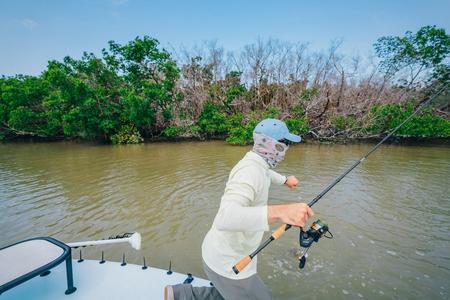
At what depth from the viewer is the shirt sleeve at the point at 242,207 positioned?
1542 mm

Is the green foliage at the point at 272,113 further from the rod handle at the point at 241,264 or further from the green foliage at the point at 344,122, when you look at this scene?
the rod handle at the point at 241,264

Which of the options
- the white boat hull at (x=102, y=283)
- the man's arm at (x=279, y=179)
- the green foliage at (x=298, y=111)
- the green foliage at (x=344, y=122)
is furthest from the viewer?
the green foliage at (x=298, y=111)

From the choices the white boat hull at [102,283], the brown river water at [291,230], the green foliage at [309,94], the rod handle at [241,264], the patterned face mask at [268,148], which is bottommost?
the brown river water at [291,230]

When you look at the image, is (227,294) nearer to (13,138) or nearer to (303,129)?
(303,129)

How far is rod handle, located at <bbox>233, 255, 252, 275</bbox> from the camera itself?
1.73 metres

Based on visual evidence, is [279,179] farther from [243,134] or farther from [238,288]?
[243,134]

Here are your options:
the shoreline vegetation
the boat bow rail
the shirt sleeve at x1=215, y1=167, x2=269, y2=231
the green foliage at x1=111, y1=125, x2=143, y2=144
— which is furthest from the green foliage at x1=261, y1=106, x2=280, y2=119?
the shirt sleeve at x1=215, y1=167, x2=269, y2=231

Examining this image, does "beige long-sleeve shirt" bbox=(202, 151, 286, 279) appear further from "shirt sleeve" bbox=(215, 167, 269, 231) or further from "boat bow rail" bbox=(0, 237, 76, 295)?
"boat bow rail" bbox=(0, 237, 76, 295)

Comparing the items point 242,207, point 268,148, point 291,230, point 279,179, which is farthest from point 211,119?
point 242,207

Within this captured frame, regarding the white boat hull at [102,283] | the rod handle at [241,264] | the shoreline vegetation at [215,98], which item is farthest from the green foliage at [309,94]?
the rod handle at [241,264]

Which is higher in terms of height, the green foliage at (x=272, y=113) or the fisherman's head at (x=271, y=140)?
the green foliage at (x=272, y=113)

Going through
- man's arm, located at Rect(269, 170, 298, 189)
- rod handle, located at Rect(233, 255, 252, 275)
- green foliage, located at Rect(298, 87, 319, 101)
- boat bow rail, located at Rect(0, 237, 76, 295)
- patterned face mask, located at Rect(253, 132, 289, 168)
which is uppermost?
green foliage, located at Rect(298, 87, 319, 101)

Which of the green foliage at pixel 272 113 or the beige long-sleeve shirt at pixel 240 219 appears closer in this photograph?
the beige long-sleeve shirt at pixel 240 219

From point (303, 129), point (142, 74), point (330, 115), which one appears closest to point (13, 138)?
point (142, 74)
